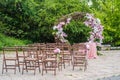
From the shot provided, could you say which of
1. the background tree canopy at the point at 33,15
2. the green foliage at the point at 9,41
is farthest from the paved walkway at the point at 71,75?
the background tree canopy at the point at 33,15

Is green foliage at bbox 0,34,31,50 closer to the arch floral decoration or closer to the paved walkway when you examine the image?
the arch floral decoration

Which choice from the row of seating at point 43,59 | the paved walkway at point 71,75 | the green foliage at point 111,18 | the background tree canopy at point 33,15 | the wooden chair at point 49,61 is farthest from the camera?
the green foliage at point 111,18

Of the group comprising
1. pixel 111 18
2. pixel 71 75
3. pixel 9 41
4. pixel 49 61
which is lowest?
pixel 71 75

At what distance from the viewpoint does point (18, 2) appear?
23.8 m

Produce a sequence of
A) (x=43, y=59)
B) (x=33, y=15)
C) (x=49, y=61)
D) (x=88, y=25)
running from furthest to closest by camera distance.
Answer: (x=33, y=15) → (x=88, y=25) → (x=43, y=59) → (x=49, y=61)

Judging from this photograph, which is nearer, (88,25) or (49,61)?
(49,61)

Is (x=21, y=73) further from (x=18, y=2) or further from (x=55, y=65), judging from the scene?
Answer: (x=18, y=2)

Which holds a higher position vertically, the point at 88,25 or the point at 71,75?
the point at 88,25

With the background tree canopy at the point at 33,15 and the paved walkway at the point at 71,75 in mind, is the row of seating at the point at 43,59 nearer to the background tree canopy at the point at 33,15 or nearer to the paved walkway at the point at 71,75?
the paved walkway at the point at 71,75

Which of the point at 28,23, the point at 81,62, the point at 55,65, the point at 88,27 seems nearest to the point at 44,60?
the point at 55,65

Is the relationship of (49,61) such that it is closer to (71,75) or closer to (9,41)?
(71,75)

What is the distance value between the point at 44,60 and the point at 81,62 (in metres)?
1.98

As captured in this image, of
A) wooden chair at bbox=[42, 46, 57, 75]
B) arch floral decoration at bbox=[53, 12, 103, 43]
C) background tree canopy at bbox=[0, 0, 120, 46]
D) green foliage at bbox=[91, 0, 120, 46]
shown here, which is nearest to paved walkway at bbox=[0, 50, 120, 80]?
wooden chair at bbox=[42, 46, 57, 75]

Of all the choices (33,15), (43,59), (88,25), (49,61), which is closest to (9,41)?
(33,15)
